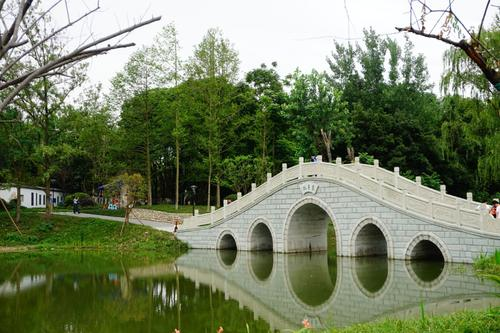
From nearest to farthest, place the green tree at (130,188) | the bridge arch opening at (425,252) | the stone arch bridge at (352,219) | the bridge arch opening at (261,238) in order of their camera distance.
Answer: the stone arch bridge at (352,219) → the bridge arch opening at (425,252) → the bridge arch opening at (261,238) → the green tree at (130,188)

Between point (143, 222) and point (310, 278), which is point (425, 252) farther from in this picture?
point (143, 222)

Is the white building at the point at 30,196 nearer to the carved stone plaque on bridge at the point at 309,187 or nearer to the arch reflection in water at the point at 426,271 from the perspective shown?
the carved stone plaque on bridge at the point at 309,187

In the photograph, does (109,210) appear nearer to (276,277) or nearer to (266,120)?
(266,120)

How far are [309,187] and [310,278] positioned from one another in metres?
5.81

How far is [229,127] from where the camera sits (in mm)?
33562

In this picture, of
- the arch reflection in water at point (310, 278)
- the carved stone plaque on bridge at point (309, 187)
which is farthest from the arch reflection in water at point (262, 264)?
the carved stone plaque on bridge at point (309, 187)

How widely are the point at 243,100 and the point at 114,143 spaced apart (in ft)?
29.3

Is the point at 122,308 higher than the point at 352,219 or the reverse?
the reverse

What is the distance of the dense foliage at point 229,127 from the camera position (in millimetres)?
29703

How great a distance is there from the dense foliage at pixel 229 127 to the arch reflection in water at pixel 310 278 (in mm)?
9851

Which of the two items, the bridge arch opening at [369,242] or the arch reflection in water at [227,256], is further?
the arch reflection in water at [227,256]

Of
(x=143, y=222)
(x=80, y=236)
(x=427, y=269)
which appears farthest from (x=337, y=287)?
(x=143, y=222)

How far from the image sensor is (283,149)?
34.9 metres

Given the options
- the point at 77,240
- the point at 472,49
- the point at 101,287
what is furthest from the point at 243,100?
the point at 472,49
